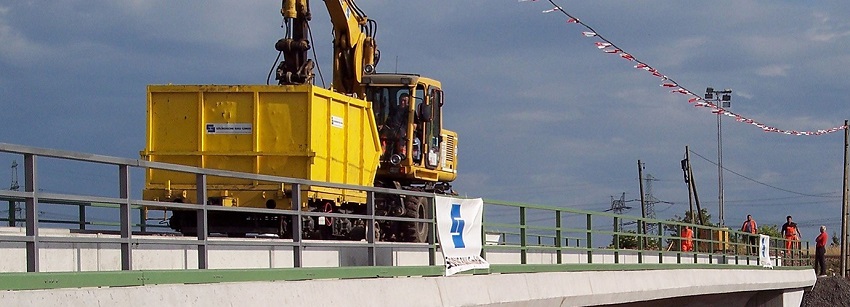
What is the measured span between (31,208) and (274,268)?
3.11 m

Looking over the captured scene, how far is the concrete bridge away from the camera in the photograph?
8.27 metres

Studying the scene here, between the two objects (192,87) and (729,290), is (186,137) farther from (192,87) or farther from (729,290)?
(729,290)

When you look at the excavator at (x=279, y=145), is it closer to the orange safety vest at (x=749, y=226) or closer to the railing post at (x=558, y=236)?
the railing post at (x=558, y=236)

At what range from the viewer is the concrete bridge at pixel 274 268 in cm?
827

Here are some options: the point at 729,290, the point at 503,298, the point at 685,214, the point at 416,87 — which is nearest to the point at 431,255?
the point at 503,298

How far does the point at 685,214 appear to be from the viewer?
7869 centimetres

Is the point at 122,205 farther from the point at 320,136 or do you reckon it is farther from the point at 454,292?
the point at 320,136

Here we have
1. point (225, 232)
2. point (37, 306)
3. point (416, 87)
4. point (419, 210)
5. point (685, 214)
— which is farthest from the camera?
point (685, 214)

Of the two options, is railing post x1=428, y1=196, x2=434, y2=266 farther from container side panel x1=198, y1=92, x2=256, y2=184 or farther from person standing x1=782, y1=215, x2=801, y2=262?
person standing x1=782, y1=215, x2=801, y2=262

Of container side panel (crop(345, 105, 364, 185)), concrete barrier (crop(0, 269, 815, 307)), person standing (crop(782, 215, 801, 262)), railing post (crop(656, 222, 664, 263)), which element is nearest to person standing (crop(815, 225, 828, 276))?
person standing (crop(782, 215, 801, 262))

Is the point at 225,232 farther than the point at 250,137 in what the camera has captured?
No

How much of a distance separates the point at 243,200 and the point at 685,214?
60.5 m

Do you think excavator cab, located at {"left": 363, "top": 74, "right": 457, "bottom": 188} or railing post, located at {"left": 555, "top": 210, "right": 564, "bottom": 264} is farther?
excavator cab, located at {"left": 363, "top": 74, "right": 457, "bottom": 188}

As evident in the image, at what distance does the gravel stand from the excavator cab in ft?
54.9
